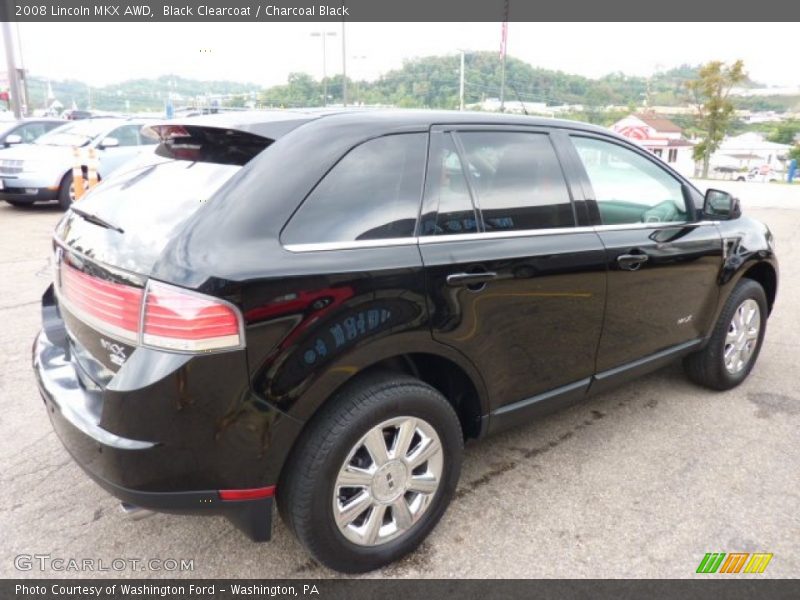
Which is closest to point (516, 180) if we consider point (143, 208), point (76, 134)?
point (143, 208)

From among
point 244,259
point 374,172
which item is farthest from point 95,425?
point 374,172

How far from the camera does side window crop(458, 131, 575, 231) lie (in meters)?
2.71

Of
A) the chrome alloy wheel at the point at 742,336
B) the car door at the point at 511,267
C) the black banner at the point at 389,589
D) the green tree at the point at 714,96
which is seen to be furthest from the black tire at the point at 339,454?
the green tree at the point at 714,96

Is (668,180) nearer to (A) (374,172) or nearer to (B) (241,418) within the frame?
(A) (374,172)

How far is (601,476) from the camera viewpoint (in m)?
3.15

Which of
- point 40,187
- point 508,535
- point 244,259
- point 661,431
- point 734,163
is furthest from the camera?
point 734,163

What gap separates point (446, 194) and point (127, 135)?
11480 millimetres

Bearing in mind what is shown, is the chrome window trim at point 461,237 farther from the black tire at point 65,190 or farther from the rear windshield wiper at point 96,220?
the black tire at point 65,190

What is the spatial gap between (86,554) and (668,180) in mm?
3516

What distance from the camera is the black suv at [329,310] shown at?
1976 mm

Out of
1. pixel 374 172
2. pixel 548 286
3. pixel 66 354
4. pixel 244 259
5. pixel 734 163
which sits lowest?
pixel 734 163

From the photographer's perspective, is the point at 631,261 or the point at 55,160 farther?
the point at 55,160

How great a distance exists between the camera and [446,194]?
8.43ft

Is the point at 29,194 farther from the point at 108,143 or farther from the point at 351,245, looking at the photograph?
the point at 351,245
